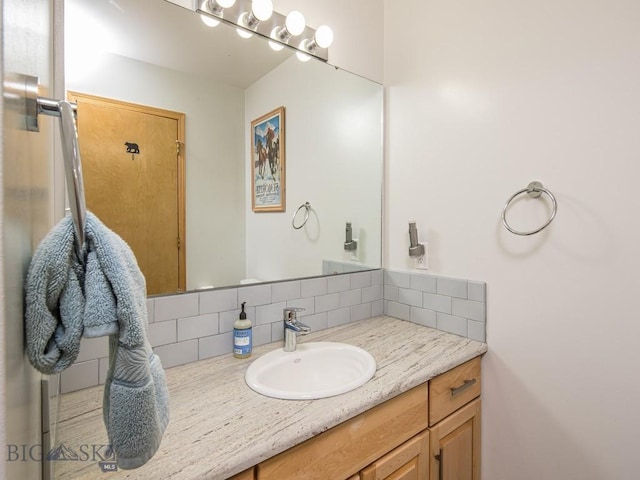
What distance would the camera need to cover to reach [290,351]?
45.1 inches

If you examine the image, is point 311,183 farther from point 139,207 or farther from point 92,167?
point 92,167

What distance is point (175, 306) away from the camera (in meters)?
1.03

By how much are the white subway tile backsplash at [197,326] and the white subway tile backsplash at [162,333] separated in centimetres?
2

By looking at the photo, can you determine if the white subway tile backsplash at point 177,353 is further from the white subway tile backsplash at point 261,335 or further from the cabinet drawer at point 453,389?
the cabinet drawer at point 453,389

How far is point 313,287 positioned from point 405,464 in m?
0.69

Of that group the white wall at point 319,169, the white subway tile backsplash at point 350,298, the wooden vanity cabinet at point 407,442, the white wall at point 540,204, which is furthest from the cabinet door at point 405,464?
the white wall at point 319,169

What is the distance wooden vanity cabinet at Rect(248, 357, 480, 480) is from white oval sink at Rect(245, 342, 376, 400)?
15 cm

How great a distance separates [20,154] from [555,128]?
1.34 m

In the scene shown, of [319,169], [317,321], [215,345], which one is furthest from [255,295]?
[319,169]

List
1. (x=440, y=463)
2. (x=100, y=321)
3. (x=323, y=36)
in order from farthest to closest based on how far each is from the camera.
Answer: (x=323, y=36)
(x=440, y=463)
(x=100, y=321)

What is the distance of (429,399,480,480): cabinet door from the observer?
1.07m

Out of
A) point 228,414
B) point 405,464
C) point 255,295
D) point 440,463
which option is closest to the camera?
point 228,414

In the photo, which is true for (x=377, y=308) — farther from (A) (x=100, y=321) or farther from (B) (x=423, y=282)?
(A) (x=100, y=321)

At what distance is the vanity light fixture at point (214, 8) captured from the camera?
1.09 metres
